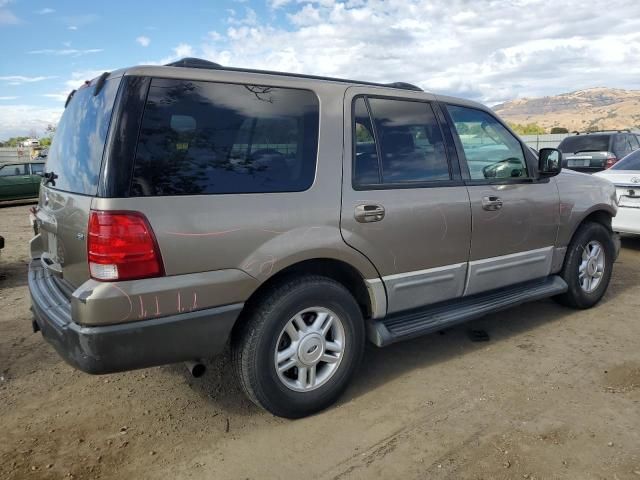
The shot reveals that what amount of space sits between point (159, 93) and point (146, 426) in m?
1.91

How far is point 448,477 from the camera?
248cm

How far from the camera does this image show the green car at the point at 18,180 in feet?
50.3

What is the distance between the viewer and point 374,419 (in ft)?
9.89

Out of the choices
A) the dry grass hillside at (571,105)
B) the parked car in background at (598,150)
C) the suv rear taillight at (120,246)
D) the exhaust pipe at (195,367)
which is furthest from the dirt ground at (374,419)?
the dry grass hillside at (571,105)

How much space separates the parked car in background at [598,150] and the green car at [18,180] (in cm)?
1502

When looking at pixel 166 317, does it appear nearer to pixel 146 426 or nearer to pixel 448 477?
pixel 146 426

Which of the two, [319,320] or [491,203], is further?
[491,203]

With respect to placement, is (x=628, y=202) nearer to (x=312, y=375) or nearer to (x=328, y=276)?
(x=328, y=276)

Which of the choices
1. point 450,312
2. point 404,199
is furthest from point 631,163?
point 404,199

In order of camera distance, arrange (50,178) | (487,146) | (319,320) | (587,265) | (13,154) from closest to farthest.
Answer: (319,320) < (50,178) < (487,146) < (587,265) < (13,154)

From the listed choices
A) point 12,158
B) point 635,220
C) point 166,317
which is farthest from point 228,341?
point 12,158

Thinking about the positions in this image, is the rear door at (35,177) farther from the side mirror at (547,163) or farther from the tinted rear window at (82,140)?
the side mirror at (547,163)

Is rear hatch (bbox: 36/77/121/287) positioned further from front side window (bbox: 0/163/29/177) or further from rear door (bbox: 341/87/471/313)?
front side window (bbox: 0/163/29/177)

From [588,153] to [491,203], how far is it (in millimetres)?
9299
